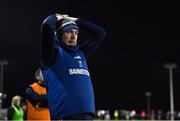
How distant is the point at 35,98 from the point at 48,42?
2695 millimetres

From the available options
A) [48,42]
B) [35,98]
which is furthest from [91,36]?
[35,98]

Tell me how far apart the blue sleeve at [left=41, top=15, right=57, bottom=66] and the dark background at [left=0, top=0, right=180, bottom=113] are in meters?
31.1

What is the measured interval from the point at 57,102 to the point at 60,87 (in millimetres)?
117

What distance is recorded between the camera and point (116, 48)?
58.6 m

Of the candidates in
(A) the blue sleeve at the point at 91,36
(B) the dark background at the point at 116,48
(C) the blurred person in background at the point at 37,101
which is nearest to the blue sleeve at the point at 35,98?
(C) the blurred person in background at the point at 37,101

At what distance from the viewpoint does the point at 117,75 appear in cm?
6731

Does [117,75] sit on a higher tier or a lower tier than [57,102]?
higher

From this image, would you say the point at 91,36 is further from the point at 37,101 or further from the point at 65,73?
the point at 37,101

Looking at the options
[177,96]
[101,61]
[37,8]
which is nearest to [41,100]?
[37,8]

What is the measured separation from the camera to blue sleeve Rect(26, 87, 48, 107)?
6355 mm

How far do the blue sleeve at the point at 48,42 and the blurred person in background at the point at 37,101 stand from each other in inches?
94.5

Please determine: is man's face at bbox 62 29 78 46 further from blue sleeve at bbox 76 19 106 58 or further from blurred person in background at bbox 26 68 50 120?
blurred person in background at bbox 26 68 50 120

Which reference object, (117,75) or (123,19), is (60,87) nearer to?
(123,19)

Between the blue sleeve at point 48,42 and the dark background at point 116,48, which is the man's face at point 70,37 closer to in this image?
the blue sleeve at point 48,42
